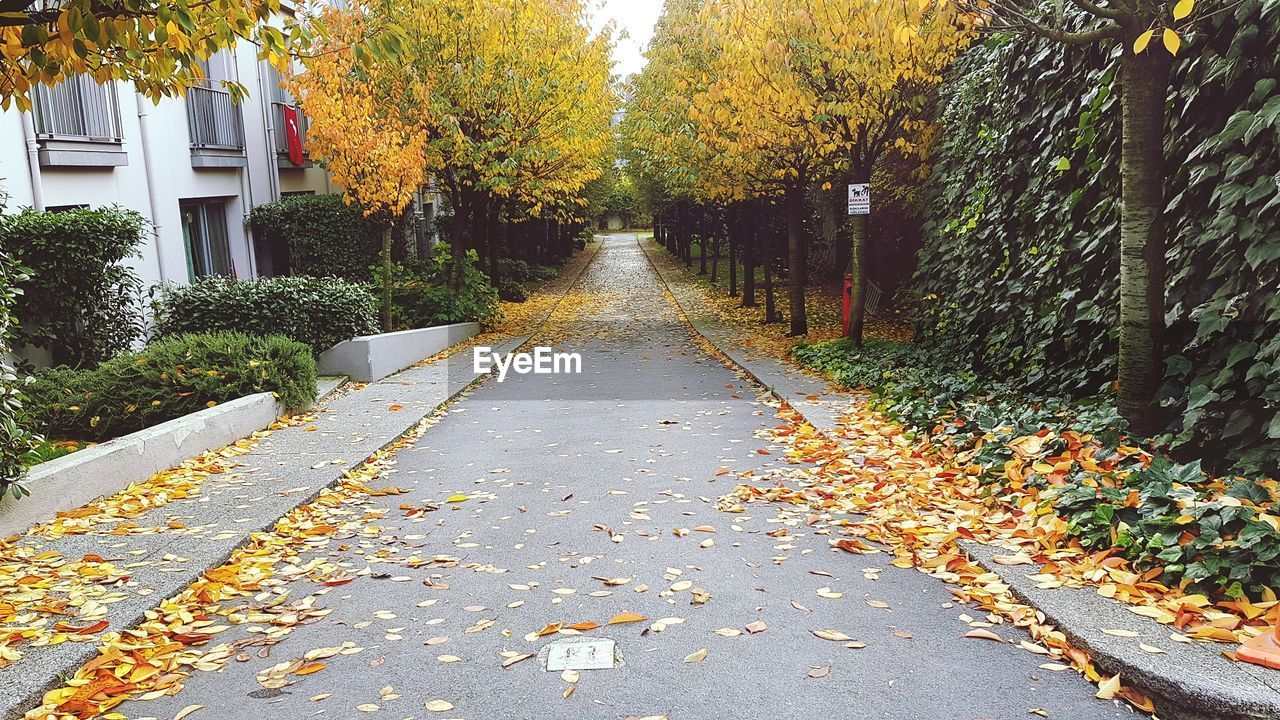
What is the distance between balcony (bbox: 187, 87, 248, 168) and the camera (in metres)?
15.6

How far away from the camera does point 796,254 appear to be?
17922 millimetres

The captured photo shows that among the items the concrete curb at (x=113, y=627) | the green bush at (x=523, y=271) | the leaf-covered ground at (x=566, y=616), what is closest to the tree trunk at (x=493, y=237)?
the green bush at (x=523, y=271)

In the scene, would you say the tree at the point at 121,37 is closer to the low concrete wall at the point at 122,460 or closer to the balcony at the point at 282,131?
the low concrete wall at the point at 122,460

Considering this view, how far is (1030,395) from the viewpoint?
8203mm

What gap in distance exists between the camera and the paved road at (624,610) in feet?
12.2

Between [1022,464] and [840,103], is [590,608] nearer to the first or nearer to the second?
[1022,464]

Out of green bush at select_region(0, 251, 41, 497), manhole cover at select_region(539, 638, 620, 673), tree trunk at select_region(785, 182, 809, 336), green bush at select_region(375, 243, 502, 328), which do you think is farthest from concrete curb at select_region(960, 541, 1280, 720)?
green bush at select_region(375, 243, 502, 328)

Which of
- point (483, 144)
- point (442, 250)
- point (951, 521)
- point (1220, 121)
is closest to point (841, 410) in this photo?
point (951, 521)

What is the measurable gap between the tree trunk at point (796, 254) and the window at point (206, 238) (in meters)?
10.3

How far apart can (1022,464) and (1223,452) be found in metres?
1.15

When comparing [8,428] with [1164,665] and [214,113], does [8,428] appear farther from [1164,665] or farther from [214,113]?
[214,113]

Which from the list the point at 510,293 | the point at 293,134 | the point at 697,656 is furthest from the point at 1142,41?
the point at 510,293

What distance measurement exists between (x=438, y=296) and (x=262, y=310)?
6.65 metres

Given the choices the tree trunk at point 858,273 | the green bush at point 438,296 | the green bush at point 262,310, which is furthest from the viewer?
the green bush at point 438,296
